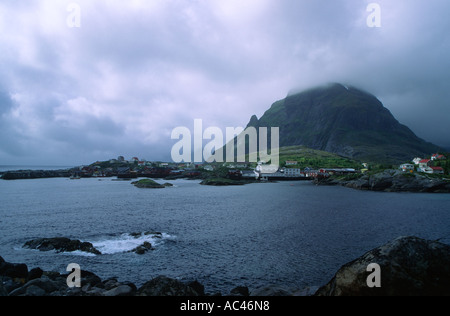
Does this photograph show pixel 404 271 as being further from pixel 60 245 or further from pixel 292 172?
pixel 292 172

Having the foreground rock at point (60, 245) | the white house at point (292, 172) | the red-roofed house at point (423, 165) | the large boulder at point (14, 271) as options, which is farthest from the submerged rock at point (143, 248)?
the red-roofed house at point (423, 165)

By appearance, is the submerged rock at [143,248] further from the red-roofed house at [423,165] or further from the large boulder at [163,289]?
the red-roofed house at [423,165]

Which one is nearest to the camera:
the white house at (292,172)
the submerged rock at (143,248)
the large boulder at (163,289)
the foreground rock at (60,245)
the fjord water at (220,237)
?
the large boulder at (163,289)

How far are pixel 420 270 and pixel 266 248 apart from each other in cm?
1965

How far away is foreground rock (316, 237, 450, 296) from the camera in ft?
38.5

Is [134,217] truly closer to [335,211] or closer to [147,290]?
[147,290]

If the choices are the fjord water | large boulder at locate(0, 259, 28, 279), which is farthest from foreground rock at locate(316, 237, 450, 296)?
large boulder at locate(0, 259, 28, 279)

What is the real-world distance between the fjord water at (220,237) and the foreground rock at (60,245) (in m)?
1.09

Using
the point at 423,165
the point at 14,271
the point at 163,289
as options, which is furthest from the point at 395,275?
the point at 423,165

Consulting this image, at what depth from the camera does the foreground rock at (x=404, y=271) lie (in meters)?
11.8

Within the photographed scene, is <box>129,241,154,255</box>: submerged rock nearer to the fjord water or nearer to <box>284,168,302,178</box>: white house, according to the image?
the fjord water

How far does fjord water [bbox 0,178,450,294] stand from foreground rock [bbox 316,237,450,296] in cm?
964

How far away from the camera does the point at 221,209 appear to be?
194 ft
